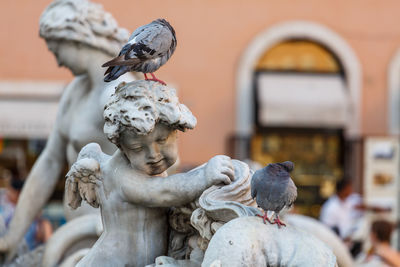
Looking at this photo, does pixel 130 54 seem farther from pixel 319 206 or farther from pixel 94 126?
pixel 319 206

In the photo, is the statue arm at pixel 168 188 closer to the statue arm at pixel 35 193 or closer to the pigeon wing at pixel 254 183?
the pigeon wing at pixel 254 183

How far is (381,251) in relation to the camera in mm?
6727

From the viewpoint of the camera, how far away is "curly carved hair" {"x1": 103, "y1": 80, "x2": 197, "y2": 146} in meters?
2.37

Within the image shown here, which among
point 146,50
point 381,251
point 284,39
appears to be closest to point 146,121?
point 146,50

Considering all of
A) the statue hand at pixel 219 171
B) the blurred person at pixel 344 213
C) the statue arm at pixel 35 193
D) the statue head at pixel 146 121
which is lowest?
the blurred person at pixel 344 213

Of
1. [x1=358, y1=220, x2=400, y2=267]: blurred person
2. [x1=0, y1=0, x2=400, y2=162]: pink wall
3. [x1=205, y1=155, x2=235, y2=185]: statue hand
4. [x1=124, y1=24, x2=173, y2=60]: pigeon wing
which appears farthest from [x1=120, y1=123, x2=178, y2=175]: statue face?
[x1=0, y1=0, x2=400, y2=162]: pink wall

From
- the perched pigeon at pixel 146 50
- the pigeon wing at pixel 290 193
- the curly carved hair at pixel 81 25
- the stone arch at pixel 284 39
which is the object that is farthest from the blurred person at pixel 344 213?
the pigeon wing at pixel 290 193

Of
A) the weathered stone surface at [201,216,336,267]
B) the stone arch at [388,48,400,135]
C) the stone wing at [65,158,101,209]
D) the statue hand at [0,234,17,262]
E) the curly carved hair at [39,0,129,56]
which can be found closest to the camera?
the weathered stone surface at [201,216,336,267]

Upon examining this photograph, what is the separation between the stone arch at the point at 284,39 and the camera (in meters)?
14.8

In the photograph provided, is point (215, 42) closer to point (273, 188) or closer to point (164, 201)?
point (164, 201)

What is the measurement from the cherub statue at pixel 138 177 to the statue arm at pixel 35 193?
1.40 metres

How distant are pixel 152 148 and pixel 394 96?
12.9 meters

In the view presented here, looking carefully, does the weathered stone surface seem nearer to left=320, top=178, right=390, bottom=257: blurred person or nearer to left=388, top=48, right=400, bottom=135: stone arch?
left=320, top=178, right=390, bottom=257: blurred person

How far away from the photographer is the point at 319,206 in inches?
581
